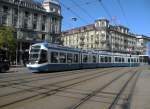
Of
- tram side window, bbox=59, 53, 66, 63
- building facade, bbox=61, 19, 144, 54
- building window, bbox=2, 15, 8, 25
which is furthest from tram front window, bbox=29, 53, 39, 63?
building facade, bbox=61, 19, 144, 54

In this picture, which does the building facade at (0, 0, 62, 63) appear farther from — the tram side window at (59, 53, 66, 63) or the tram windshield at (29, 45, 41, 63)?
the tram windshield at (29, 45, 41, 63)

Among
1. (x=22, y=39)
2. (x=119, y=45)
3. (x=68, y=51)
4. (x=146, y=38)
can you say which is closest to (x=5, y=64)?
(x=68, y=51)

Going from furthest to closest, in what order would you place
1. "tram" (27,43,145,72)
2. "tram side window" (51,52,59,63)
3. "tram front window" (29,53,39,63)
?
"tram side window" (51,52,59,63), "tram" (27,43,145,72), "tram front window" (29,53,39,63)

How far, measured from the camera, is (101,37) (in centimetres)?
9862

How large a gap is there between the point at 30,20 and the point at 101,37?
3738 centimetres

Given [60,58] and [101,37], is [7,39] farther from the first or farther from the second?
[101,37]

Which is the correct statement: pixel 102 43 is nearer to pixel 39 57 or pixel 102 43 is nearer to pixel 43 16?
pixel 43 16

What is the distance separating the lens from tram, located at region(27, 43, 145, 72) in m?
26.8

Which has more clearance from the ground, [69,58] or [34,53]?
[34,53]

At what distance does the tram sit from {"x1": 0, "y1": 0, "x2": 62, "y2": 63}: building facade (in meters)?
18.2

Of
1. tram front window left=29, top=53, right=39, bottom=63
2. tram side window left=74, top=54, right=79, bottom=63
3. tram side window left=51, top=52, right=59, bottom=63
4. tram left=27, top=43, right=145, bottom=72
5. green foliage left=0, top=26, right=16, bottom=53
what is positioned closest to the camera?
tram front window left=29, top=53, right=39, bottom=63

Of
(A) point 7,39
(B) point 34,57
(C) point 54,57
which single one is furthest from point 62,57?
(A) point 7,39

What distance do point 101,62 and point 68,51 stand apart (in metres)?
15.5

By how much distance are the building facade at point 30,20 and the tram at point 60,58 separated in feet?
59.8
